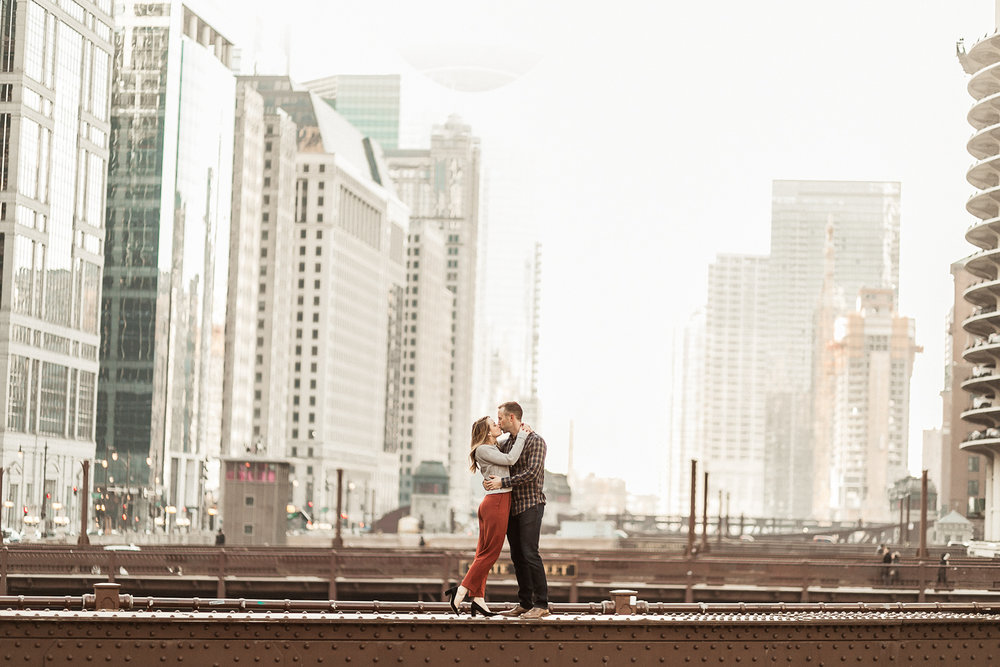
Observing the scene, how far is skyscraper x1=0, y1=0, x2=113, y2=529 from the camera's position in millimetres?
133750

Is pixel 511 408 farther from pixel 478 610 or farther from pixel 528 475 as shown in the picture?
pixel 478 610

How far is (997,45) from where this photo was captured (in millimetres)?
97438

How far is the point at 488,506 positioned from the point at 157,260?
166001 mm

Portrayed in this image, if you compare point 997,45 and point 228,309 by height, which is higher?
point 997,45

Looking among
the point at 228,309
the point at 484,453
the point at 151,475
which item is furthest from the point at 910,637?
the point at 228,309

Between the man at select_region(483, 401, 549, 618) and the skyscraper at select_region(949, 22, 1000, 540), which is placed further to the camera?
the skyscraper at select_region(949, 22, 1000, 540)

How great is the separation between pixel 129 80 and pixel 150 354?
34678 millimetres

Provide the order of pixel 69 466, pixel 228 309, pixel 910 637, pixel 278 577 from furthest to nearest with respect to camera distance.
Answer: pixel 228 309 → pixel 69 466 → pixel 278 577 → pixel 910 637

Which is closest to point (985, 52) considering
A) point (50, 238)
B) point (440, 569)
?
point (440, 569)

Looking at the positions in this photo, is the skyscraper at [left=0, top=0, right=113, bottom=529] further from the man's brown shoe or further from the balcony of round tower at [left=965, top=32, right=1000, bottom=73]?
the man's brown shoe

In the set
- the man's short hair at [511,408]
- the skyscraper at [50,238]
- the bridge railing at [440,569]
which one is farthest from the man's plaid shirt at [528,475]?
the skyscraper at [50,238]

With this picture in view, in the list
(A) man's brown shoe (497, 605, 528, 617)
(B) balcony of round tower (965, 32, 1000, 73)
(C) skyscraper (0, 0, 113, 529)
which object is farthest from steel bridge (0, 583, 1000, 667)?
(C) skyscraper (0, 0, 113, 529)

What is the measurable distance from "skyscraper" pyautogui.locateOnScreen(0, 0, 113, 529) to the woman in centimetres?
12155

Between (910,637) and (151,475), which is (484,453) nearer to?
(910,637)
